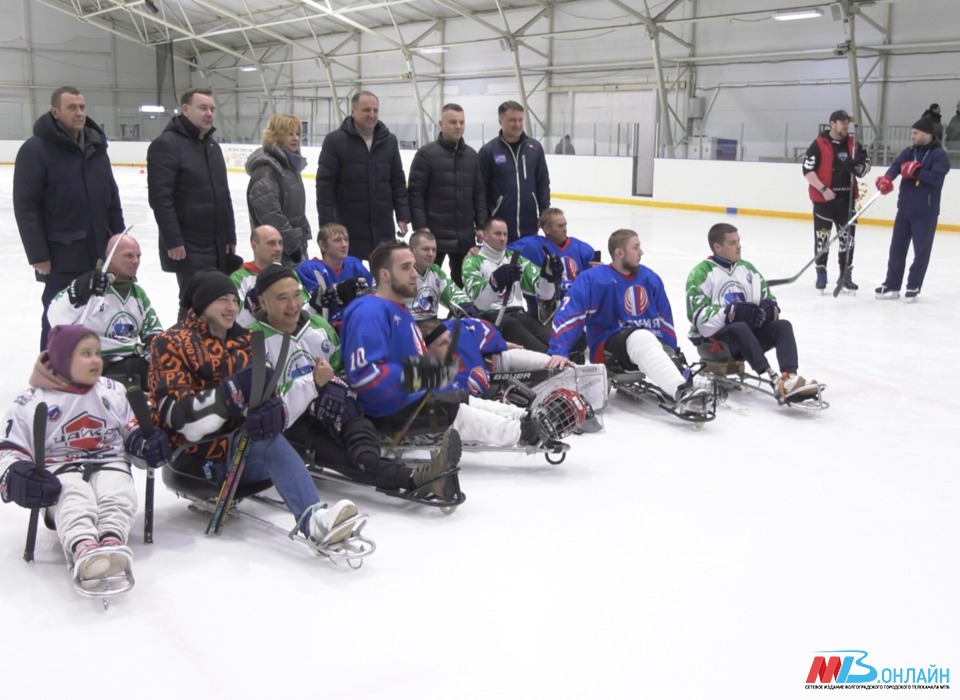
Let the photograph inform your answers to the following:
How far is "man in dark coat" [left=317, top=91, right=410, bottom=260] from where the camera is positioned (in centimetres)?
488

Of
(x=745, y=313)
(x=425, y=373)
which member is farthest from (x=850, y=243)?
(x=425, y=373)

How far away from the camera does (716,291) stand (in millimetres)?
4527

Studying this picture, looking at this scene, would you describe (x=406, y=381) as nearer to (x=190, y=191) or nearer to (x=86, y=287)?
(x=86, y=287)

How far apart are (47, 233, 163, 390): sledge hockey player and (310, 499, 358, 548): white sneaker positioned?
143 centimetres

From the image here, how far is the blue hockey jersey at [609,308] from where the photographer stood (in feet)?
14.0

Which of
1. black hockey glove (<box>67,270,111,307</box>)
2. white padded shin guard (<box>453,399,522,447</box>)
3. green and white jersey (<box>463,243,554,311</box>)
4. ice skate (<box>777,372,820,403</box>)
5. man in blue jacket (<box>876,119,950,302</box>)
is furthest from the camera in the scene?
man in blue jacket (<box>876,119,950,302</box>)

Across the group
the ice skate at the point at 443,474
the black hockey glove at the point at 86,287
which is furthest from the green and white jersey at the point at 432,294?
the ice skate at the point at 443,474

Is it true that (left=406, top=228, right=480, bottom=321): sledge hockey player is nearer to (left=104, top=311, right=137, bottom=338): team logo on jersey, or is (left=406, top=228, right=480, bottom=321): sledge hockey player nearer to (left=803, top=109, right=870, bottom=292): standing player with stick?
(left=104, top=311, right=137, bottom=338): team logo on jersey

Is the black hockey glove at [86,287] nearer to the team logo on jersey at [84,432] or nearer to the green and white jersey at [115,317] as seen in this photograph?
the green and white jersey at [115,317]

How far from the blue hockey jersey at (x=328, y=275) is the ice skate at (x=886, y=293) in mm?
4880

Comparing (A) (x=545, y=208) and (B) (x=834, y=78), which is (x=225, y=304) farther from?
(B) (x=834, y=78)

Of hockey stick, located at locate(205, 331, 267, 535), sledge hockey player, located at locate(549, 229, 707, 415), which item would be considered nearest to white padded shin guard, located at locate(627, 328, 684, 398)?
sledge hockey player, located at locate(549, 229, 707, 415)

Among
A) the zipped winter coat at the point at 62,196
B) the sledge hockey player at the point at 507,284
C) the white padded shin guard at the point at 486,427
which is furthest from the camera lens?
the sledge hockey player at the point at 507,284

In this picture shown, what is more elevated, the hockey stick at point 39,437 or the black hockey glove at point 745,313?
the black hockey glove at point 745,313
